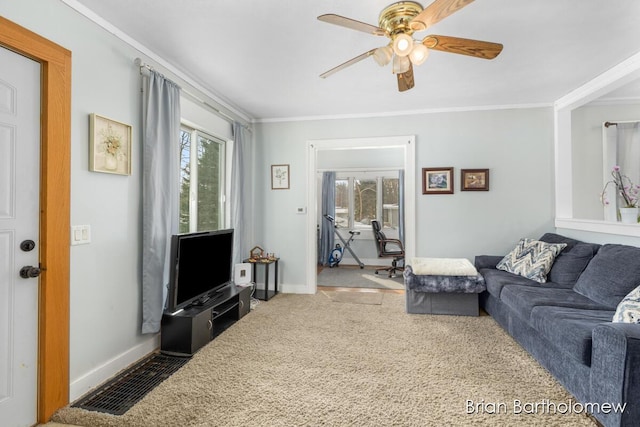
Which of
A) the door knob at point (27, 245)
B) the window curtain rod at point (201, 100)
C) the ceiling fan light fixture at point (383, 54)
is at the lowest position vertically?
the door knob at point (27, 245)

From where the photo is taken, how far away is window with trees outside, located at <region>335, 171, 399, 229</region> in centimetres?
726

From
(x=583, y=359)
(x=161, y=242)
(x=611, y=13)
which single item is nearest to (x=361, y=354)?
(x=583, y=359)

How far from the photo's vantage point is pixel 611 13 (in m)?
2.18

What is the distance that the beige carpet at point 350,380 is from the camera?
1.84 meters

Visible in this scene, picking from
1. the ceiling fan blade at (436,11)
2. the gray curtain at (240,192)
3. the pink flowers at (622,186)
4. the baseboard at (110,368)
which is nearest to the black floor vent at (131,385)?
the baseboard at (110,368)

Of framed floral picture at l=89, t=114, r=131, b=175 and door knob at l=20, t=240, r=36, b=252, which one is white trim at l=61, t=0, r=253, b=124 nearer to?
framed floral picture at l=89, t=114, r=131, b=175

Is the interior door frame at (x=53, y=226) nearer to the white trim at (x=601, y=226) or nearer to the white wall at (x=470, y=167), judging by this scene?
the white wall at (x=470, y=167)

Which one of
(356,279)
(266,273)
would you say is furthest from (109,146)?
(356,279)

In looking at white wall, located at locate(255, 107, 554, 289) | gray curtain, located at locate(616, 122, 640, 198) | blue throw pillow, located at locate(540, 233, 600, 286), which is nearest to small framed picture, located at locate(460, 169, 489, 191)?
white wall, located at locate(255, 107, 554, 289)

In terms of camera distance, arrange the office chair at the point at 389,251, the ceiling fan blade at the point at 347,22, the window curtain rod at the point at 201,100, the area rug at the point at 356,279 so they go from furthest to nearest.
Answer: the office chair at the point at 389,251
the area rug at the point at 356,279
the window curtain rod at the point at 201,100
the ceiling fan blade at the point at 347,22

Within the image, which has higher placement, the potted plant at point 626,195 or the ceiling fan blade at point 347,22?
the ceiling fan blade at point 347,22

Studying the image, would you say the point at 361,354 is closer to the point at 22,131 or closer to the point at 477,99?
the point at 22,131

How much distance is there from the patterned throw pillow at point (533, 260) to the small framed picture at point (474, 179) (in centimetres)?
86

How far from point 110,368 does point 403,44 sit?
288 cm
